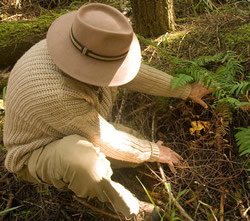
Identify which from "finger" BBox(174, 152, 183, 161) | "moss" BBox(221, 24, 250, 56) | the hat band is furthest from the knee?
"moss" BBox(221, 24, 250, 56)

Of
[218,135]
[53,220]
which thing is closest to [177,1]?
[218,135]

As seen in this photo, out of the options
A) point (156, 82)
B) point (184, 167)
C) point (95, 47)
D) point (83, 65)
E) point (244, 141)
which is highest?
point (95, 47)

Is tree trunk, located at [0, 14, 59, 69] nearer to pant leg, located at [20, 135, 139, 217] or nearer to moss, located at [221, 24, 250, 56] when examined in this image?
pant leg, located at [20, 135, 139, 217]

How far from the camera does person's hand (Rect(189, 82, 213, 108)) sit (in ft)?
9.34

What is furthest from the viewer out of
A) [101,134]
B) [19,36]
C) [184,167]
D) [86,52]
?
[19,36]

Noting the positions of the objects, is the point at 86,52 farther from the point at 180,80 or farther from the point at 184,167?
the point at 184,167

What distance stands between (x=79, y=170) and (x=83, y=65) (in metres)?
0.80

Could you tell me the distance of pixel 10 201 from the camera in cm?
294

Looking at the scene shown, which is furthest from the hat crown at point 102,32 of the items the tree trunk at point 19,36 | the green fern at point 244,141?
the tree trunk at point 19,36

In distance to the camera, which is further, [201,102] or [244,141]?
[201,102]

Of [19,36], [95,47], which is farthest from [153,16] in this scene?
[19,36]

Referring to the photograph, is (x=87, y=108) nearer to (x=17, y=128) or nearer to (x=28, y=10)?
(x=17, y=128)

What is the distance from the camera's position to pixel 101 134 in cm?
237

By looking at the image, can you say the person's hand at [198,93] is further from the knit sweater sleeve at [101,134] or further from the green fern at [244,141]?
the knit sweater sleeve at [101,134]
